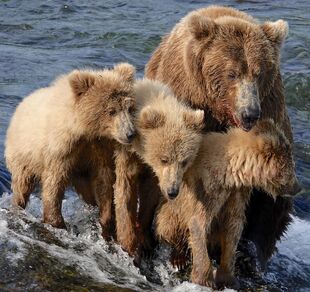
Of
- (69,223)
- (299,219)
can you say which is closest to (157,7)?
(299,219)

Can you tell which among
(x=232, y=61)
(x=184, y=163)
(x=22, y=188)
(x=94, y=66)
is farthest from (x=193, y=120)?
(x=94, y=66)

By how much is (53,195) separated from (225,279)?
160cm

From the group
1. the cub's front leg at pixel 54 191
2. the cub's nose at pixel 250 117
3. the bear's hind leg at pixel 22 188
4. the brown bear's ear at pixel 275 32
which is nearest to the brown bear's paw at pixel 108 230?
the cub's front leg at pixel 54 191

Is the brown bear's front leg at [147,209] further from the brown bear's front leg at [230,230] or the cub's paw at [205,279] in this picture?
the cub's paw at [205,279]

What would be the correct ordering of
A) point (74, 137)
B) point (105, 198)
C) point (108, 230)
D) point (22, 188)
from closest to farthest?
point (74, 137) < point (105, 198) < point (108, 230) < point (22, 188)

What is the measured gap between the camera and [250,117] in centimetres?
744

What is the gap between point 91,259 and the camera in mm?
7637

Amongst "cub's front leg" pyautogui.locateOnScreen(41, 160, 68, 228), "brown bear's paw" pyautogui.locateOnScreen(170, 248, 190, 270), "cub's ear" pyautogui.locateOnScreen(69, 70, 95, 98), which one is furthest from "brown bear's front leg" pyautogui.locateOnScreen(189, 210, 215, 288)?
"cub's ear" pyautogui.locateOnScreen(69, 70, 95, 98)

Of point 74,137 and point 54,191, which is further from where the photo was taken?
point 54,191

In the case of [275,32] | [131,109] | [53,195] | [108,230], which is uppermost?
[275,32]

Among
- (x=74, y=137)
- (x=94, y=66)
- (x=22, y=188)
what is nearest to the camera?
(x=74, y=137)

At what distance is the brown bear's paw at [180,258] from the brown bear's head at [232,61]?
1181mm

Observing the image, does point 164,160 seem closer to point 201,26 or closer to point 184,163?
point 184,163

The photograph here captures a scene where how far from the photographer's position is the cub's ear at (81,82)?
766 cm
